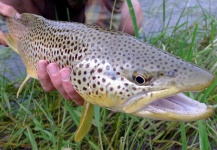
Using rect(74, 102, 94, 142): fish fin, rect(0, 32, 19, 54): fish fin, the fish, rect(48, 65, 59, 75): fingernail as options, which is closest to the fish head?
the fish

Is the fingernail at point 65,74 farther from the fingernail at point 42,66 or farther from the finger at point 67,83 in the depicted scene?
the fingernail at point 42,66

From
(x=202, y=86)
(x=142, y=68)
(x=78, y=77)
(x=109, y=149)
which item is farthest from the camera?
(x=109, y=149)

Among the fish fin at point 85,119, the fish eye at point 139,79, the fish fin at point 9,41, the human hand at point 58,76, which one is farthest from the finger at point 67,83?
the fish fin at point 9,41

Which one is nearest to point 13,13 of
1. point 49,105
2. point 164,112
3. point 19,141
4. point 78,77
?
point 49,105

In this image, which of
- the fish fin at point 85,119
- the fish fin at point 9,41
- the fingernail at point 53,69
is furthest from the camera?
the fish fin at point 9,41

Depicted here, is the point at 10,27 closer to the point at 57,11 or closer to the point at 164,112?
the point at 57,11

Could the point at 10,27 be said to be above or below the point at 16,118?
above

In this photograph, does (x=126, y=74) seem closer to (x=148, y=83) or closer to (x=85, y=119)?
(x=148, y=83)
